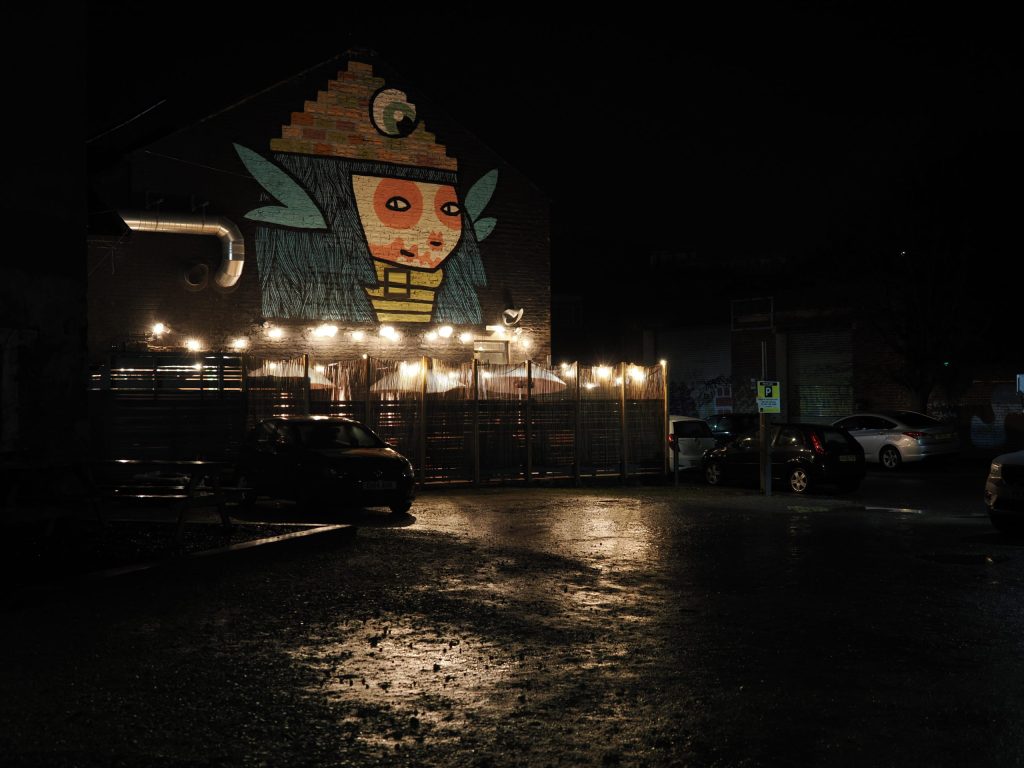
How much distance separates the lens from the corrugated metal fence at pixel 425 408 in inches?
766

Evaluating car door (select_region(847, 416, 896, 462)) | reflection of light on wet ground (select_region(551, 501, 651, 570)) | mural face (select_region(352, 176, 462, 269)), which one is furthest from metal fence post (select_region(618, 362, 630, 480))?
mural face (select_region(352, 176, 462, 269))

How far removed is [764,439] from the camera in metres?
20.4

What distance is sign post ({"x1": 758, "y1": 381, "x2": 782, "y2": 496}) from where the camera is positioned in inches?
770

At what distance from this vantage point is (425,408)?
21.0 meters

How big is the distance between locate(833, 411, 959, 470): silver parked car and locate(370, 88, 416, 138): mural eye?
13837 millimetres

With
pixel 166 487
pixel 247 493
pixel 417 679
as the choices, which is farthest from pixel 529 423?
pixel 417 679

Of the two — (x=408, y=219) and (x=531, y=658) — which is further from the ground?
(x=408, y=219)

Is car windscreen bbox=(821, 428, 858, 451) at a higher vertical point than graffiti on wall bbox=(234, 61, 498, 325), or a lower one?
lower

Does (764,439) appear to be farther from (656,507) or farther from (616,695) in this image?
(616,695)

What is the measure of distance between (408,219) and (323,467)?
15.1 meters

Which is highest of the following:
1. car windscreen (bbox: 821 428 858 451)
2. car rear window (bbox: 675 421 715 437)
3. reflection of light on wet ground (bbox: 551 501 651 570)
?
car rear window (bbox: 675 421 715 437)

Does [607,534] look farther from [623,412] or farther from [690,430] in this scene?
[690,430]

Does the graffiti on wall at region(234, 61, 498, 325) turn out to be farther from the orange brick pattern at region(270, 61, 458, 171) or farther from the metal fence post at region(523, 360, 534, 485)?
the metal fence post at region(523, 360, 534, 485)

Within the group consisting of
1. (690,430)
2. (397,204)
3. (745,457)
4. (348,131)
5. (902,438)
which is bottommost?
(745,457)
